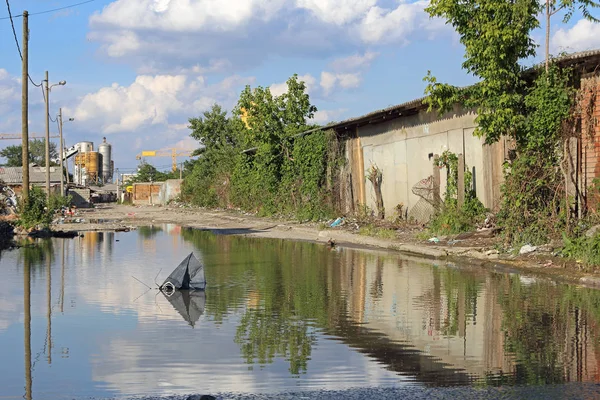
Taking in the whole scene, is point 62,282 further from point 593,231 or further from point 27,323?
point 593,231

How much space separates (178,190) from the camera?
83562 millimetres

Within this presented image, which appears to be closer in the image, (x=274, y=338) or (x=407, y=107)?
(x=274, y=338)

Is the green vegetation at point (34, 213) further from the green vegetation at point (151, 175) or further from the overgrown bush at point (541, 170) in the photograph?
the green vegetation at point (151, 175)

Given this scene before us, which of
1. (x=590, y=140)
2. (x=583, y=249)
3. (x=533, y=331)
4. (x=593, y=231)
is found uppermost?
(x=590, y=140)

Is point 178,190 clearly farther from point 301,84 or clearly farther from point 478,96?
point 478,96

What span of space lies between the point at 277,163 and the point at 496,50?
24988mm

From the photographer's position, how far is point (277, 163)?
4466 centimetres

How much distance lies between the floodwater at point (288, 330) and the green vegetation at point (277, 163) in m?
19.7

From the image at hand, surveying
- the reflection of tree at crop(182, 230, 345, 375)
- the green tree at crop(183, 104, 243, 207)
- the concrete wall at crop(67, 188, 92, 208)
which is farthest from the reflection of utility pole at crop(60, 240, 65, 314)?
the concrete wall at crop(67, 188, 92, 208)

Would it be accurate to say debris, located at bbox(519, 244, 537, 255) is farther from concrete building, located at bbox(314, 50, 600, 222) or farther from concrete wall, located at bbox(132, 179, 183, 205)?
concrete wall, located at bbox(132, 179, 183, 205)

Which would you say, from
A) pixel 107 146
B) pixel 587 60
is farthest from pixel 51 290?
pixel 107 146

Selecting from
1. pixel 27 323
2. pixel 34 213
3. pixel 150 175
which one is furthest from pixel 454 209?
pixel 150 175

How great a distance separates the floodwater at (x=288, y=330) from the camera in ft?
24.0

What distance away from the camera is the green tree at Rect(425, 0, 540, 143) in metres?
20.4
